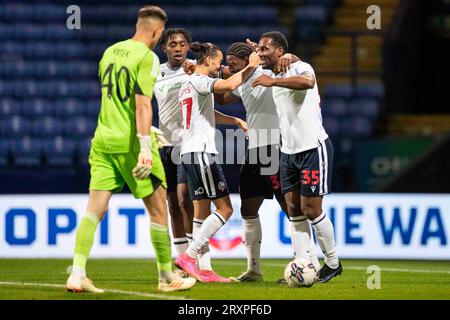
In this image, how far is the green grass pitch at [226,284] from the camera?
26.8 ft

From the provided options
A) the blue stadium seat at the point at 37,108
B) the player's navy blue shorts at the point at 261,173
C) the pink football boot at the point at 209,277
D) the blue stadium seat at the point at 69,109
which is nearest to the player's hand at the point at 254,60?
the player's navy blue shorts at the point at 261,173

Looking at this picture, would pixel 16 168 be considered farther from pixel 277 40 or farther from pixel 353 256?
pixel 277 40

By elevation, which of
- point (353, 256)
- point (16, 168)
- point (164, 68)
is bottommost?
point (353, 256)

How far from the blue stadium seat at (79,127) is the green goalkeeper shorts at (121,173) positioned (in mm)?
7814

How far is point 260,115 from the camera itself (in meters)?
9.68

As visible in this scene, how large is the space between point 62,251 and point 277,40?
16.7 feet

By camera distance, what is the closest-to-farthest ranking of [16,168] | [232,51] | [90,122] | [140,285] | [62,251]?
[140,285]
[232,51]
[62,251]
[16,168]
[90,122]

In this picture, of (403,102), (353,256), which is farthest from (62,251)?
(403,102)

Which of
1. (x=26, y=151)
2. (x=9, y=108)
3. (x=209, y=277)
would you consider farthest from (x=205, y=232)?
(x=9, y=108)

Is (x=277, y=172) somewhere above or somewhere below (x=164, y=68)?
below

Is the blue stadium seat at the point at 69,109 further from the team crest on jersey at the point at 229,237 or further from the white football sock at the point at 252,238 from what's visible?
the white football sock at the point at 252,238

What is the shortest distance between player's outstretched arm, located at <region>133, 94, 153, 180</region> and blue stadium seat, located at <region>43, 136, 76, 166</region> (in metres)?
7.36

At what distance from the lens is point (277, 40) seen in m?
9.08

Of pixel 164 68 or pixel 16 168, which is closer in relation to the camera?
pixel 164 68
